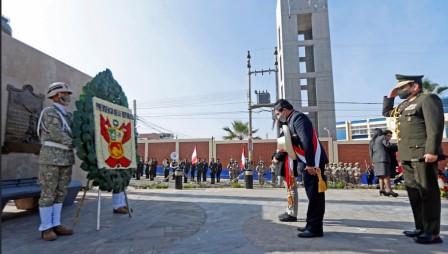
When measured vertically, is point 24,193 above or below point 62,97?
below

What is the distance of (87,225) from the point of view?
3996mm

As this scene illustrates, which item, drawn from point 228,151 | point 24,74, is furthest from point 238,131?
point 24,74

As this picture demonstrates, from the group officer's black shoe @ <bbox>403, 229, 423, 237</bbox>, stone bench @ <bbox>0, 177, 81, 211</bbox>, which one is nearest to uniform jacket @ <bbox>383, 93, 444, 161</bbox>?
officer's black shoe @ <bbox>403, 229, 423, 237</bbox>

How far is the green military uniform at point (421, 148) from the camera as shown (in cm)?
291

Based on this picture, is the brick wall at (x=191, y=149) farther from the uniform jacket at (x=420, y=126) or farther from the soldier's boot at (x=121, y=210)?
the uniform jacket at (x=420, y=126)

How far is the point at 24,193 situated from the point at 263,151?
80.8ft

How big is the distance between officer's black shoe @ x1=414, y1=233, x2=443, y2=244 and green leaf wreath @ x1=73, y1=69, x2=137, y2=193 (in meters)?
3.74

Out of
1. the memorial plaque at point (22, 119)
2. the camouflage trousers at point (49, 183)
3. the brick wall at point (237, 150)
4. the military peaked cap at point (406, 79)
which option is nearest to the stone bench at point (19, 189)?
the memorial plaque at point (22, 119)

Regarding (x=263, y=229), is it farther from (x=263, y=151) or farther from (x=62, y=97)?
(x=263, y=151)

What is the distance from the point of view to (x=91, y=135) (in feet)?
13.1

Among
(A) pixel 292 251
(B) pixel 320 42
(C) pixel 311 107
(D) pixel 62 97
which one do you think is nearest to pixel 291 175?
(A) pixel 292 251

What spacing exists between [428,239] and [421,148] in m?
0.87

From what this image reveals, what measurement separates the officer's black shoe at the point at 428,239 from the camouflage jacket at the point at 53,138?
3831 millimetres

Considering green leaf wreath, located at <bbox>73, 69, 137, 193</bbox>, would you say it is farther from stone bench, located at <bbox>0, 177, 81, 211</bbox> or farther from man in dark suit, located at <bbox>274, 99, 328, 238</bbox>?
man in dark suit, located at <bbox>274, 99, 328, 238</bbox>
